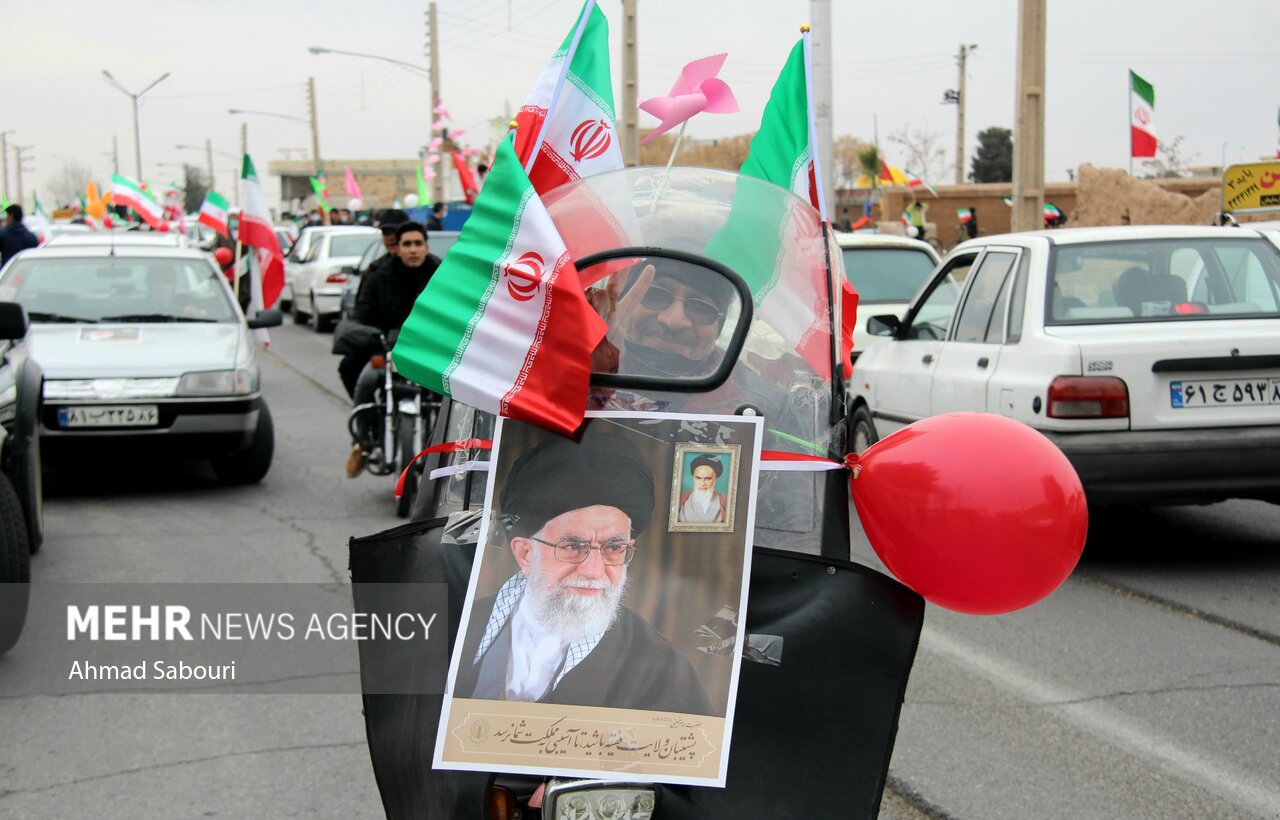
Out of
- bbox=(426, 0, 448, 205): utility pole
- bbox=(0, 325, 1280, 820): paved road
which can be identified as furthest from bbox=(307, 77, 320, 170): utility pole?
bbox=(0, 325, 1280, 820): paved road

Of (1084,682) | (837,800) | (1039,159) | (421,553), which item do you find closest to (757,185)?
(421,553)

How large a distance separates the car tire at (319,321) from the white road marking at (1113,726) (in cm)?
2031

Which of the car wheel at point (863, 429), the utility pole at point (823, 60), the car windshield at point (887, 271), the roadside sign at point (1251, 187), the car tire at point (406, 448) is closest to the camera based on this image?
the car tire at point (406, 448)

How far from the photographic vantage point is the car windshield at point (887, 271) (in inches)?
494

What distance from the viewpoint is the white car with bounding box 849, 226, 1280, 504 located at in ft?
21.9

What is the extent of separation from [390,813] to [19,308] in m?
4.22

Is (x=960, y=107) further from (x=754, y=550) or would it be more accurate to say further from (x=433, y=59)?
(x=754, y=550)

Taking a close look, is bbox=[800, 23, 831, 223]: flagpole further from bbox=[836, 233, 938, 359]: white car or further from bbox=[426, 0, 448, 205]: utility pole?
bbox=[426, 0, 448, 205]: utility pole

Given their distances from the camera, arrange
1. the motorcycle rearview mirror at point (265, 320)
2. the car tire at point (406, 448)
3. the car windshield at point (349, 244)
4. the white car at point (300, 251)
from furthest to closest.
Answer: the white car at point (300, 251), the car windshield at point (349, 244), the motorcycle rearview mirror at point (265, 320), the car tire at point (406, 448)

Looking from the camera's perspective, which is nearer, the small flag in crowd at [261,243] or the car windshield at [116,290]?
the car windshield at [116,290]

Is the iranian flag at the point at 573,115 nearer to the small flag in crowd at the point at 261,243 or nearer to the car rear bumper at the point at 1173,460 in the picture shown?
the car rear bumper at the point at 1173,460

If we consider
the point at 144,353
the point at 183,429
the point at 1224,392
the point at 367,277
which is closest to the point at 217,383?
the point at 183,429

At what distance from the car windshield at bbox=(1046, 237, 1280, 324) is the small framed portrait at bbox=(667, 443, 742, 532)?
508 cm

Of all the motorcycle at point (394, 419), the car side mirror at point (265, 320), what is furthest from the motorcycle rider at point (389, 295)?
the car side mirror at point (265, 320)
